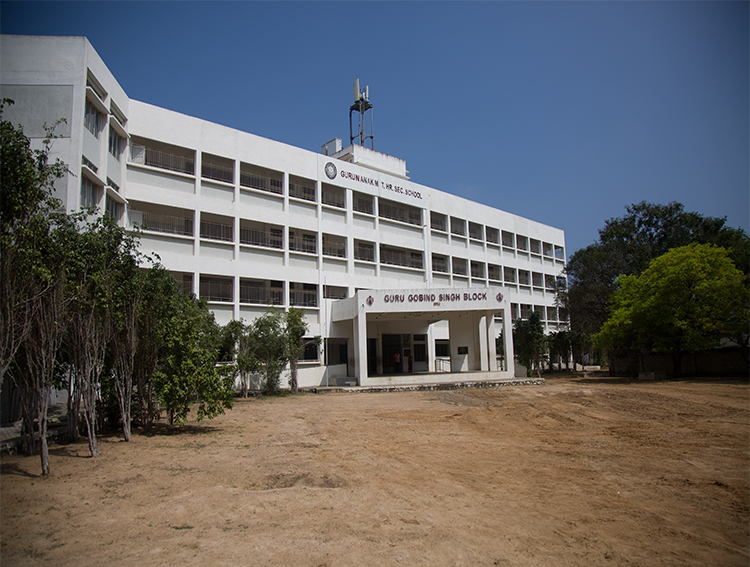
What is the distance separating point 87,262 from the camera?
1002 cm

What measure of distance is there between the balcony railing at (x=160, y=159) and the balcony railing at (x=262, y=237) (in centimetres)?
464

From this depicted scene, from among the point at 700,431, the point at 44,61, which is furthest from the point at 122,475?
the point at 44,61

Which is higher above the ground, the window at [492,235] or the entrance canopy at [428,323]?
the window at [492,235]

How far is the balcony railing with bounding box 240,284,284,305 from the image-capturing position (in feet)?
98.1

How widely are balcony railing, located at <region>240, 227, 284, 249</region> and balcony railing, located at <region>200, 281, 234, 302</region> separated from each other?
9.76 ft

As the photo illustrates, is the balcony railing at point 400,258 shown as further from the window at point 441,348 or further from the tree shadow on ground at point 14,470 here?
the tree shadow on ground at point 14,470

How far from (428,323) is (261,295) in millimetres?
13226

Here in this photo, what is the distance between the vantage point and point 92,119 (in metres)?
22.3

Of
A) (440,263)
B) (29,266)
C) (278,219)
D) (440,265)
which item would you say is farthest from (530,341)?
(29,266)

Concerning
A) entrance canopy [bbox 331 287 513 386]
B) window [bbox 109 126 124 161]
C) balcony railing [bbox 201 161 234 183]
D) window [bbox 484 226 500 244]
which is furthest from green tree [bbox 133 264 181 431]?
window [bbox 484 226 500 244]

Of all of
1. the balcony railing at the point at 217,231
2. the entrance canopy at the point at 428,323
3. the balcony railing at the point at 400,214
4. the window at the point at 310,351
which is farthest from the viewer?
the balcony railing at the point at 400,214

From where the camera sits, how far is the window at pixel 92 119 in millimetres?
21744

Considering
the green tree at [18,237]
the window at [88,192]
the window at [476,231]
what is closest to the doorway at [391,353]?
the window at [476,231]

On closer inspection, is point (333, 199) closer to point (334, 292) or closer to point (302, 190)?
point (302, 190)
